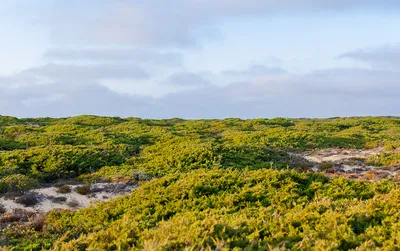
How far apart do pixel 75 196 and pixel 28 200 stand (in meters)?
1.70

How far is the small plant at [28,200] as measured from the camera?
13688mm

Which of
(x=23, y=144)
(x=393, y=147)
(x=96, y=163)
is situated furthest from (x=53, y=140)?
(x=393, y=147)

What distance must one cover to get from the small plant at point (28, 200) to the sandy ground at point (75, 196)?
5.0 inches

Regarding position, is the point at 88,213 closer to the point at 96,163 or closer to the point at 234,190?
the point at 234,190

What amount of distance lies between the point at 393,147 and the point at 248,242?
2242cm

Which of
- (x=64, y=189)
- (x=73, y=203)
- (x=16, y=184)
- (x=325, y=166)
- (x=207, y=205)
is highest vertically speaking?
(x=325, y=166)

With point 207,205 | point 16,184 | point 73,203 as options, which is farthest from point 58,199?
point 207,205

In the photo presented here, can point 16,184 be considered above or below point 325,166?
below

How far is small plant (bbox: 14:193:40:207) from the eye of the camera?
1369 cm

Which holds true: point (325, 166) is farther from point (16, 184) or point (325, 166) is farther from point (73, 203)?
point (16, 184)

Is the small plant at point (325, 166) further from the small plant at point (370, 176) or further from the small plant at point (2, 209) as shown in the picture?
the small plant at point (2, 209)

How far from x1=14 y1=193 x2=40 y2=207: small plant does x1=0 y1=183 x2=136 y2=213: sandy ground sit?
128 millimetres

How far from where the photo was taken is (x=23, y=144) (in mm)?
27922

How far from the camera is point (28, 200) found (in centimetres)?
1384
